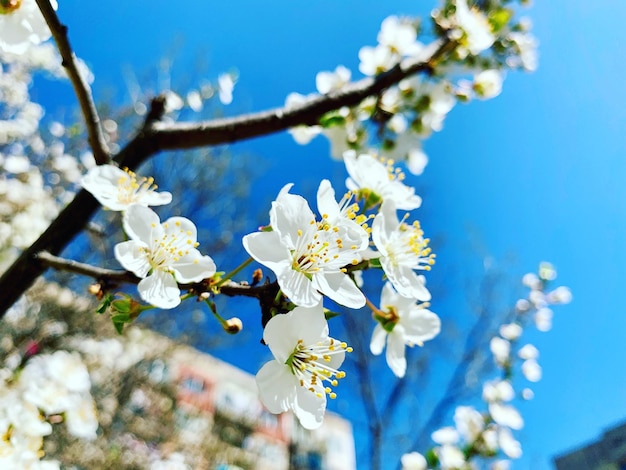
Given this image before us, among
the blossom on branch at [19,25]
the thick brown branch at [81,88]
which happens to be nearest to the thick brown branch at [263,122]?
the thick brown branch at [81,88]

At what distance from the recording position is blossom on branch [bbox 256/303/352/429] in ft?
1.89

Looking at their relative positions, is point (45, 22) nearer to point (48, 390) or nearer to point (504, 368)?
point (48, 390)

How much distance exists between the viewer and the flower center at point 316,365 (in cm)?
62

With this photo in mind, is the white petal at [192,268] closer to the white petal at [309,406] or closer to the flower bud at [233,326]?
the flower bud at [233,326]

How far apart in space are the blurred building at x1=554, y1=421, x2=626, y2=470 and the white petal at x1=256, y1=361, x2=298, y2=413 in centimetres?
266

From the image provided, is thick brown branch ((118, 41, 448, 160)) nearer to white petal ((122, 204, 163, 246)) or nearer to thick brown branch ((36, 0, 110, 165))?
thick brown branch ((36, 0, 110, 165))

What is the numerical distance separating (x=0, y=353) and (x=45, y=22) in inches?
201

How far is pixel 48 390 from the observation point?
132 cm

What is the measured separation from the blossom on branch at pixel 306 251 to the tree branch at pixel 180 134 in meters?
0.55

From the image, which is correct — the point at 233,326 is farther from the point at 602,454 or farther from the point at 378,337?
the point at 602,454

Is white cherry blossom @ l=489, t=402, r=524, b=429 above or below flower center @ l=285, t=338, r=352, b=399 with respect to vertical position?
above

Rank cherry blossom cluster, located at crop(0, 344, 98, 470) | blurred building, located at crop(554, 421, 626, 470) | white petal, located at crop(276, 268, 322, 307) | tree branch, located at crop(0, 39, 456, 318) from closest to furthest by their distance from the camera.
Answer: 1. white petal, located at crop(276, 268, 322, 307)
2. tree branch, located at crop(0, 39, 456, 318)
3. cherry blossom cluster, located at crop(0, 344, 98, 470)
4. blurred building, located at crop(554, 421, 626, 470)

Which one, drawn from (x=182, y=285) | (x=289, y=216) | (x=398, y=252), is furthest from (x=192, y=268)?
(x=398, y=252)

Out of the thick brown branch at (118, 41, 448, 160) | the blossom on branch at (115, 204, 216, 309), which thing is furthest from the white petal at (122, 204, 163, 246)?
the thick brown branch at (118, 41, 448, 160)
